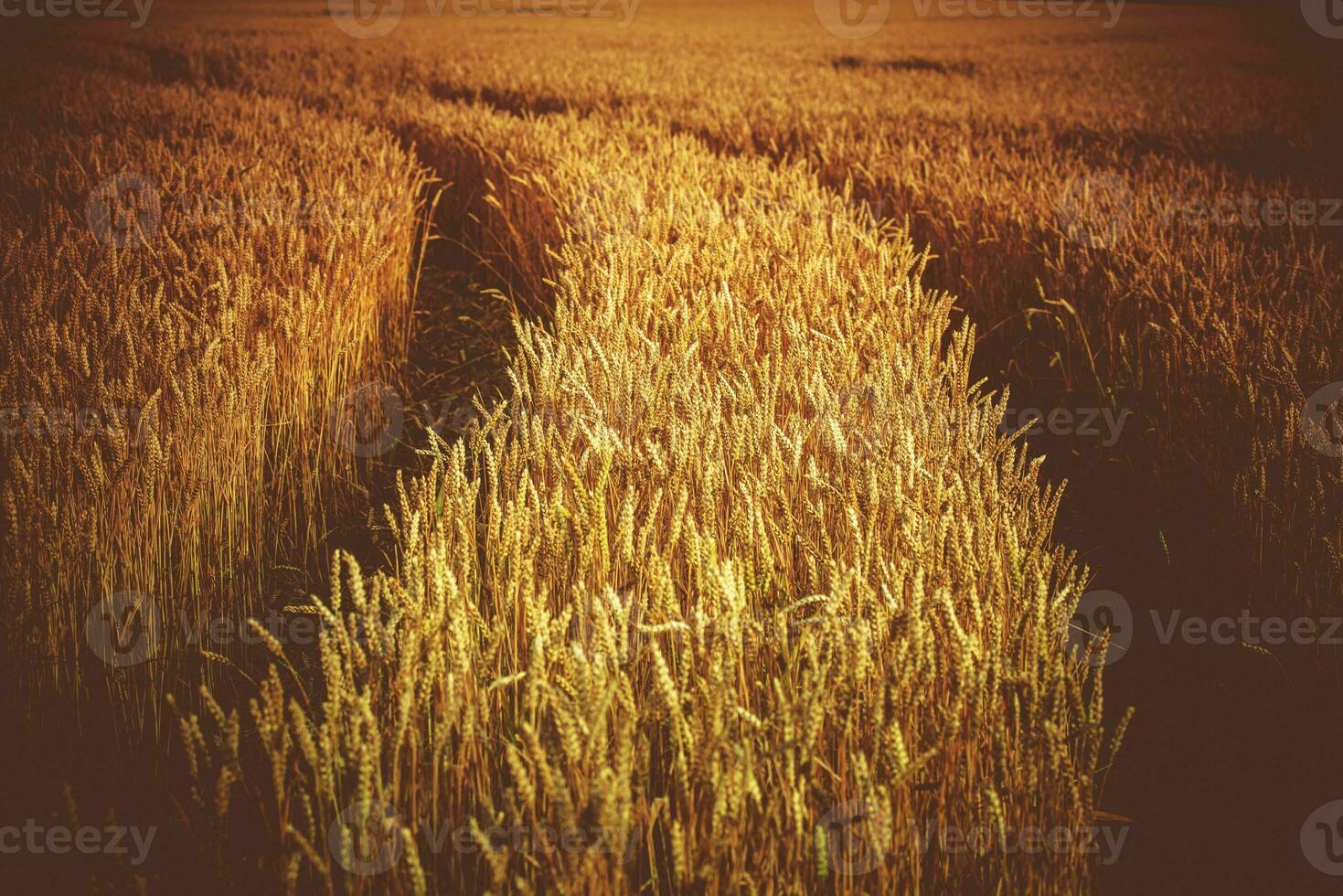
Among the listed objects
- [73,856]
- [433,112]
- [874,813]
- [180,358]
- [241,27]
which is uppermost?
[241,27]

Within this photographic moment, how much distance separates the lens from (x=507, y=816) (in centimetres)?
128

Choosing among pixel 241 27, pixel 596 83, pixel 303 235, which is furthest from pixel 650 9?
pixel 303 235

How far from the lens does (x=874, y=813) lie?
993 mm

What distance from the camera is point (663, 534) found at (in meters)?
1.73

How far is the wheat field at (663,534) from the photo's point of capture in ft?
3.58

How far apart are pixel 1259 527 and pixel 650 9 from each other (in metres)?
36.0

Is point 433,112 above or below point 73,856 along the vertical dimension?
above

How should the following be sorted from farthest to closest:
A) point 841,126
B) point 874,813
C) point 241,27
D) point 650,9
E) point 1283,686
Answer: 1. point 650,9
2. point 241,27
3. point 841,126
4. point 1283,686
5. point 874,813

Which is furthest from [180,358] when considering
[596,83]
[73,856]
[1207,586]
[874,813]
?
[596,83]

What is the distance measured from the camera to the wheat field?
1092 mm

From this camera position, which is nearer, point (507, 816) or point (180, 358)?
point (507, 816)

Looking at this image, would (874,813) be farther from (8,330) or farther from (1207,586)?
(8,330)

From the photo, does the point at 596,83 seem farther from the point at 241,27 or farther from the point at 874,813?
the point at 241,27

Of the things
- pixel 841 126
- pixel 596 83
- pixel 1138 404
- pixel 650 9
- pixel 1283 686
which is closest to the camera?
pixel 1283 686
